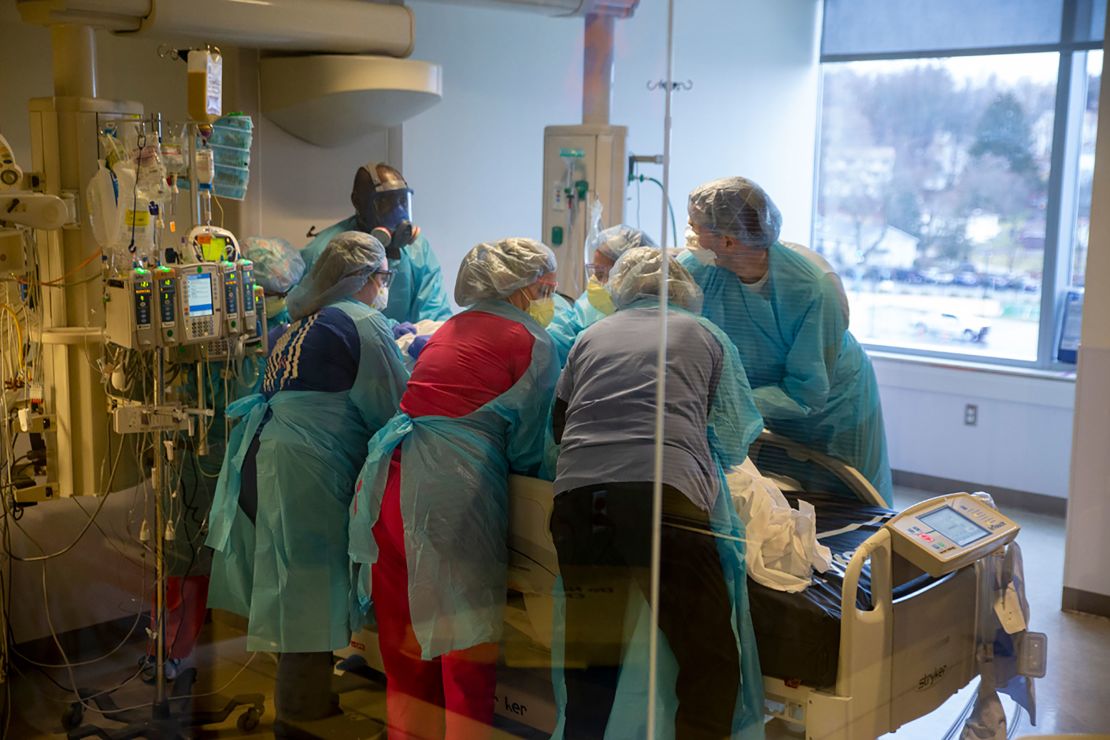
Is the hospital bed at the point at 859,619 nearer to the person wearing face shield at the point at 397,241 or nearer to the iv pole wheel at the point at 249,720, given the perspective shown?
the person wearing face shield at the point at 397,241

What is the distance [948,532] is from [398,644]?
4.32ft

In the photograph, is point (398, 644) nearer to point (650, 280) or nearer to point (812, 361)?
point (650, 280)

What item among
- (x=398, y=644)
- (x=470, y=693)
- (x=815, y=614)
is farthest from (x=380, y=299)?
(x=815, y=614)

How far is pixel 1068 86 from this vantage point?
214 cm

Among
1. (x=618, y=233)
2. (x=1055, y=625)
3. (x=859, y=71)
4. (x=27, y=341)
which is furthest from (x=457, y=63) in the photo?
(x=1055, y=625)

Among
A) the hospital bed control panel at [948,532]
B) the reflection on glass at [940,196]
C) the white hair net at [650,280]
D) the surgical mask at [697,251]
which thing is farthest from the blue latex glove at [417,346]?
the hospital bed control panel at [948,532]

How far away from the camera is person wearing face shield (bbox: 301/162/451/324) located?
279 cm

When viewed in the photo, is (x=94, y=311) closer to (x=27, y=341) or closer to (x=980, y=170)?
(x=27, y=341)

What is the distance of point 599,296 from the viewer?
2570 mm

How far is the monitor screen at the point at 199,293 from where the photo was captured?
263 cm

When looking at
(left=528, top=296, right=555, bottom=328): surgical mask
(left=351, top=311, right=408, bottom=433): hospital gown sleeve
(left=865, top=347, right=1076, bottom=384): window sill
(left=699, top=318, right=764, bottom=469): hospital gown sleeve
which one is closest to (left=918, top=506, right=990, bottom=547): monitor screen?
(left=865, top=347, right=1076, bottom=384): window sill

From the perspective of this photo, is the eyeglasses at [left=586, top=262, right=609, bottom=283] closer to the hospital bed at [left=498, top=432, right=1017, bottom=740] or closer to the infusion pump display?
the hospital bed at [left=498, top=432, right=1017, bottom=740]

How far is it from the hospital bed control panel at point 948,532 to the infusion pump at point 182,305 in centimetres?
155

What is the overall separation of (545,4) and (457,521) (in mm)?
1185
